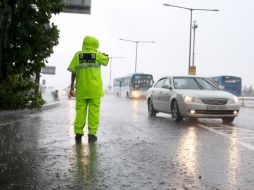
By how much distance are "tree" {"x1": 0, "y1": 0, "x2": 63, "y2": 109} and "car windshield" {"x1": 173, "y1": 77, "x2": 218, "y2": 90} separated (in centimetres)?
390

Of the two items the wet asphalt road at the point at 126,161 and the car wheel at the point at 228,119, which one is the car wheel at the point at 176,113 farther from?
the wet asphalt road at the point at 126,161

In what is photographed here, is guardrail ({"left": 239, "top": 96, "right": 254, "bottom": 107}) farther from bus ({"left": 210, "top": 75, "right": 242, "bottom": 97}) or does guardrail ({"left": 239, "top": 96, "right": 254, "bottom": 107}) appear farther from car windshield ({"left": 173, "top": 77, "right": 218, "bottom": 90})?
car windshield ({"left": 173, "top": 77, "right": 218, "bottom": 90})

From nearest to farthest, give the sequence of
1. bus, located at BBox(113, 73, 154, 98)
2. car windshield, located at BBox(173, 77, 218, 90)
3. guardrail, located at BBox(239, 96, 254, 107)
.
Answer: car windshield, located at BBox(173, 77, 218, 90) < guardrail, located at BBox(239, 96, 254, 107) < bus, located at BBox(113, 73, 154, 98)

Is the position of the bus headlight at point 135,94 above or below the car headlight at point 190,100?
below

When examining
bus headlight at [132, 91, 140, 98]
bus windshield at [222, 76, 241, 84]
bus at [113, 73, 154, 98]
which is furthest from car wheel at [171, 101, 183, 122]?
bus headlight at [132, 91, 140, 98]

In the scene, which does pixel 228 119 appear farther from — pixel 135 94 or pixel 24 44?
pixel 135 94

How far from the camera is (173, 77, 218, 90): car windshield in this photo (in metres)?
14.8

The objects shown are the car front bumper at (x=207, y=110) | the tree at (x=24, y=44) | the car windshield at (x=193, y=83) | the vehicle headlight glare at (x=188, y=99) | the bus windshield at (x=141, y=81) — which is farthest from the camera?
the bus windshield at (x=141, y=81)

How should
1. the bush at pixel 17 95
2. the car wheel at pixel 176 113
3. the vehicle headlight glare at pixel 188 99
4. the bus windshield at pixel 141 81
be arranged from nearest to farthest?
1. the vehicle headlight glare at pixel 188 99
2. the car wheel at pixel 176 113
3. the bush at pixel 17 95
4. the bus windshield at pixel 141 81

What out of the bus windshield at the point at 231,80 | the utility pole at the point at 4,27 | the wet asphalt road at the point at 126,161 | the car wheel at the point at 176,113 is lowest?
the wet asphalt road at the point at 126,161

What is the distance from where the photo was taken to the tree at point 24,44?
1417 centimetres

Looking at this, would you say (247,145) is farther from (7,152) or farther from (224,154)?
(7,152)

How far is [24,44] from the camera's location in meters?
14.2

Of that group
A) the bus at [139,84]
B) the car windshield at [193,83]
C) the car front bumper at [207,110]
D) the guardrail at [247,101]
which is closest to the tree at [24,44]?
the car windshield at [193,83]
